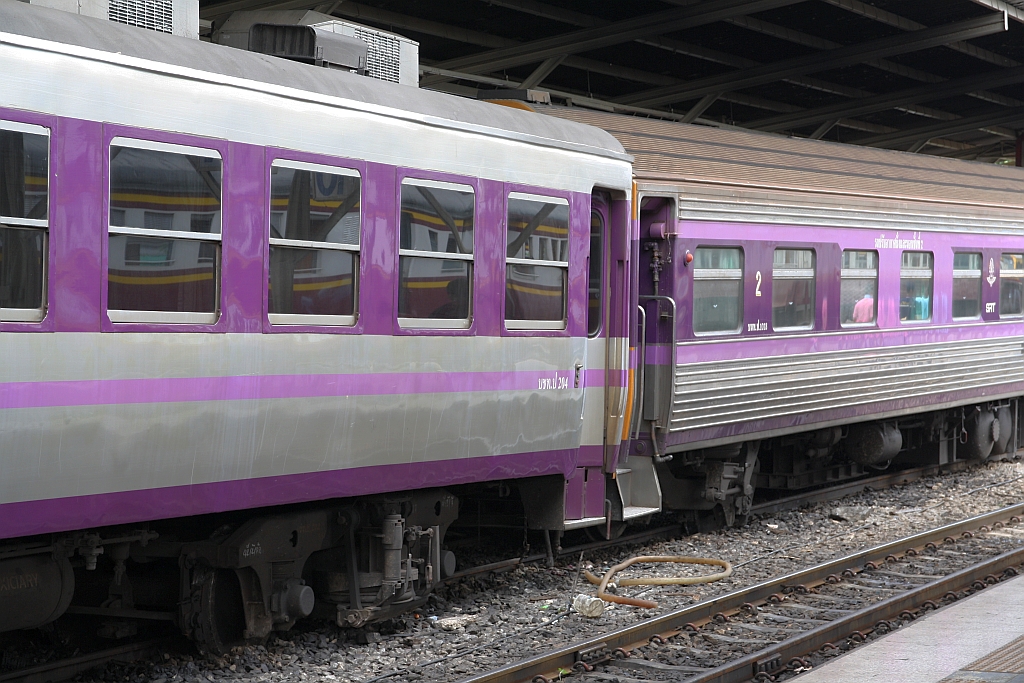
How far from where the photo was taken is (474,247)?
7738mm

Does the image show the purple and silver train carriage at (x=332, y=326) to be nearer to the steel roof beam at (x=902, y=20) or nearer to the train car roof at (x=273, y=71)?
the train car roof at (x=273, y=71)

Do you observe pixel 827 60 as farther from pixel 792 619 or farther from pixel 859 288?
pixel 792 619

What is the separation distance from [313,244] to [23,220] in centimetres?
171

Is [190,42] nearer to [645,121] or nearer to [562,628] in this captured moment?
[562,628]

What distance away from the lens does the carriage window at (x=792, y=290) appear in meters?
11.6

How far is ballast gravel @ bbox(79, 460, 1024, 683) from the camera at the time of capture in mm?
6914

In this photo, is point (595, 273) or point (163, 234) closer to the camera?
point (163, 234)

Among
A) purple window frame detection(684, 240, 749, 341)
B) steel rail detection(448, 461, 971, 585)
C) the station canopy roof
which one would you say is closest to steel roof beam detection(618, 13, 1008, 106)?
the station canopy roof

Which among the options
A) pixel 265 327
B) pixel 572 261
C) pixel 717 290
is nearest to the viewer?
pixel 265 327

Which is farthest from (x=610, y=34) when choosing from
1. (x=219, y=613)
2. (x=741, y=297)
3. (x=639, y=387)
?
(x=219, y=613)

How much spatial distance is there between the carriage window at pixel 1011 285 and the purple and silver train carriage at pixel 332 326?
482 cm

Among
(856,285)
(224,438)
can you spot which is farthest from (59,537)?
(856,285)

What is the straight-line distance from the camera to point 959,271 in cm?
1440

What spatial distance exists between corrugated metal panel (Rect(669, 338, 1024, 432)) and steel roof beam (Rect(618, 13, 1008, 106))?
5891 mm
